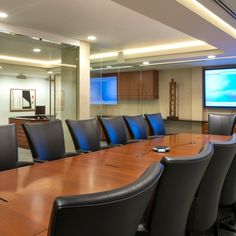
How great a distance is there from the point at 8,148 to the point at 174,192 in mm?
1733

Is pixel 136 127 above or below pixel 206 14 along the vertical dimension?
below

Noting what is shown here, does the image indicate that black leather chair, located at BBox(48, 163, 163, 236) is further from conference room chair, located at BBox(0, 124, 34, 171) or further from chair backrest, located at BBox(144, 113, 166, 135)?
Answer: chair backrest, located at BBox(144, 113, 166, 135)

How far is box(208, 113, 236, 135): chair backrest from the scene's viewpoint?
16.5 feet

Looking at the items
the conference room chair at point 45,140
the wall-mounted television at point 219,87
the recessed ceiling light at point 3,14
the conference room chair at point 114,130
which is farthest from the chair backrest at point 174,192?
the wall-mounted television at point 219,87

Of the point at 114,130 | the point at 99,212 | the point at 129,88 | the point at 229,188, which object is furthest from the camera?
the point at 129,88

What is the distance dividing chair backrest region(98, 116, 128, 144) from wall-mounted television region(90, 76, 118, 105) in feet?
6.10

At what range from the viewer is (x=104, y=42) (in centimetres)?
544

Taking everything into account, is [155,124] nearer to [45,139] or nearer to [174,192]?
[45,139]

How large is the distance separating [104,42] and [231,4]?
9.80 ft

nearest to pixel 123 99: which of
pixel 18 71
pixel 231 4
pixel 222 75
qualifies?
pixel 222 75

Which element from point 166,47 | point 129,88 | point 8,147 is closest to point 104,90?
point 129,88

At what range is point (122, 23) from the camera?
4152 mm

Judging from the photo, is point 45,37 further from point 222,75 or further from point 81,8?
point 222,75

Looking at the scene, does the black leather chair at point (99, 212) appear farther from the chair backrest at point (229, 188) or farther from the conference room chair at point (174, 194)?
the chair backrest at point (229, 188)
